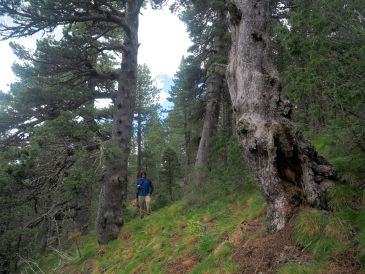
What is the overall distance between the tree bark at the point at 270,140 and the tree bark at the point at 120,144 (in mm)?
5094

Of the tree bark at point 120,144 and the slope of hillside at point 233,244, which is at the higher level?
the tree bark at point 120,144

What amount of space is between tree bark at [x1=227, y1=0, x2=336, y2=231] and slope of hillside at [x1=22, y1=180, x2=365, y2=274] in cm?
29

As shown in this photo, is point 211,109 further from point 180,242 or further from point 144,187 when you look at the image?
point 180,242

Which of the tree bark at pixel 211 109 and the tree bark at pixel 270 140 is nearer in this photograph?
the tree bark at pixel 270 140

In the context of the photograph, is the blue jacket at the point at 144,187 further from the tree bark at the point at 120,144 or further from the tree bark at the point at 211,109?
the tree bark at the point at 120,144

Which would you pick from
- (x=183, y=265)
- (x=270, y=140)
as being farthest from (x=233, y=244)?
(x=270, y=140)

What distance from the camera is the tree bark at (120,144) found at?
10.7 metres

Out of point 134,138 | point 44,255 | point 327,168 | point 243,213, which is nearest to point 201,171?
point 243,213

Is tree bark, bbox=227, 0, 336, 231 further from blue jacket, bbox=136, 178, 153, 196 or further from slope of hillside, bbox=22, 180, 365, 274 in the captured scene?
blue jacket, bbox=136, 178, 153, 196

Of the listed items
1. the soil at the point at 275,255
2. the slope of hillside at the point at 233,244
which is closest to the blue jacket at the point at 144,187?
the slope of hillside at the point at 233,244

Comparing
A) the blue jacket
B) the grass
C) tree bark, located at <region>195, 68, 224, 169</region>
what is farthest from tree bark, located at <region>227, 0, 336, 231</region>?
tree bark, located at <region>195, 68, 224, 169</region>

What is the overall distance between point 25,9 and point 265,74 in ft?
21.3

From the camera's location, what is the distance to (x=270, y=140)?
16.3 ft

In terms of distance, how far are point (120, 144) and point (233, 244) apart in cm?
605
